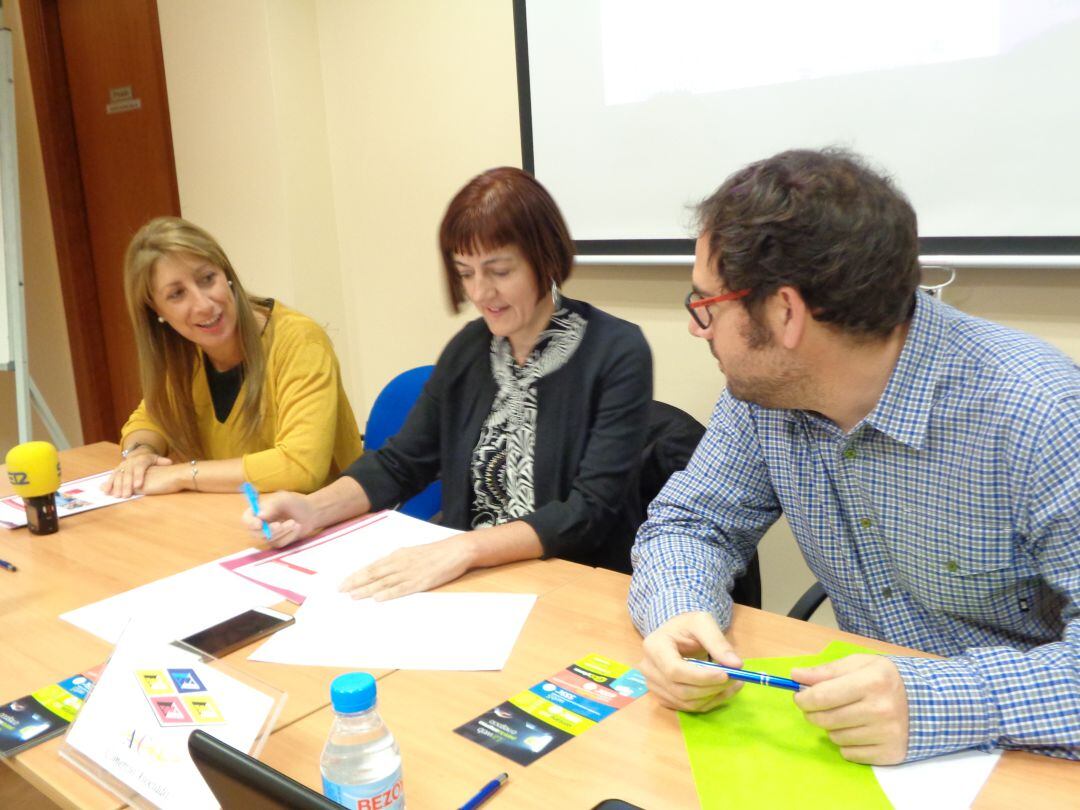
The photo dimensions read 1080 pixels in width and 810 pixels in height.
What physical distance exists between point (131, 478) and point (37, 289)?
2.86 meters

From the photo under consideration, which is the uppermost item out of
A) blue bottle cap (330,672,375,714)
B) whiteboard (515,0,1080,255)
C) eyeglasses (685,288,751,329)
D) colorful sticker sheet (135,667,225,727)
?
whiteboard (515,0,1080,255)

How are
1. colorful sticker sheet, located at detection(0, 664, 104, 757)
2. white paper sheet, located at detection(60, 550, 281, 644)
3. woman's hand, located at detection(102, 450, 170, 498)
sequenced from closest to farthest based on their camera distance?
colorful sticker sheet, located at detection(0, 664, 104, 757) → white paper sheet, located at detection(60, 550, 281, 644) → woman's hand, located at detection(102, 450, 170, 498)

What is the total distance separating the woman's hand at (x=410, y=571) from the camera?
137 centimetres

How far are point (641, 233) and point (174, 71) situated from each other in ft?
6.93

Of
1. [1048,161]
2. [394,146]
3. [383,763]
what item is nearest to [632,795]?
[383,763]

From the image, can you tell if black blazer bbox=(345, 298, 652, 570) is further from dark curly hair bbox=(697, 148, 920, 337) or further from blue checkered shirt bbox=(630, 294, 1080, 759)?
dark curly hair bbox=(697, 148, 920, 337)

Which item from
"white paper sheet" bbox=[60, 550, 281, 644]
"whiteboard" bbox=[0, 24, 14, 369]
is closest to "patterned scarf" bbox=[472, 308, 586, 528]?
"white paper sheet" bbox=[60, 550, 281, 644]

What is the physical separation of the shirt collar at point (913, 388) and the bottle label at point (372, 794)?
73cm

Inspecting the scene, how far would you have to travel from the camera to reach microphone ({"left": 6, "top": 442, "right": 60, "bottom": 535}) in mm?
1698

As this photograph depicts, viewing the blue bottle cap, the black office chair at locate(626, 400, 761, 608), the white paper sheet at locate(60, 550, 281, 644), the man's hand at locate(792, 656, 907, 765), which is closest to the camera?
the blue bottle cap

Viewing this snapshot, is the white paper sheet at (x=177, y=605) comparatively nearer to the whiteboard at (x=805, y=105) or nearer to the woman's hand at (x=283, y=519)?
the woman's hand at (x=283, y=519)

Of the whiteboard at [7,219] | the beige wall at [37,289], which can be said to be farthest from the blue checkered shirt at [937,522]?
the beige wall at [37,289]

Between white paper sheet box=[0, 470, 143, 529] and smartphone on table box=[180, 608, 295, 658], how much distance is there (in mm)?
716

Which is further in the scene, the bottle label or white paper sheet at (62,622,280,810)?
white paper sheet at (62,622,280,810)
